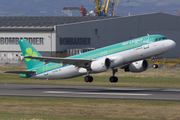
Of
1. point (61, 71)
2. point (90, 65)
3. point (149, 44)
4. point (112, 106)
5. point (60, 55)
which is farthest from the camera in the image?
point (60, 55)

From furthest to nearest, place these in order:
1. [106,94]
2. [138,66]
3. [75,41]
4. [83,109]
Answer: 1. [75,41]
2. [138,66]
3. [106,94]
4. [83,109]

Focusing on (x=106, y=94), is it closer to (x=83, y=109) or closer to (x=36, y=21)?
(x=83, y=109)

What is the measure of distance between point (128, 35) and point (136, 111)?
260 ft

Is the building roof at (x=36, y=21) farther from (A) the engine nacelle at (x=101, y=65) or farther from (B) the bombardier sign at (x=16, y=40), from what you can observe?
(A) the engine nacelle at (x=101, y=65)

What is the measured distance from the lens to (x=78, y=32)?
100688 mm

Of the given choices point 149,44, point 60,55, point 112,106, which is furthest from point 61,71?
point 60,55

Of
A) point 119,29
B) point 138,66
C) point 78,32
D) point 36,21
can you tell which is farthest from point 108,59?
point 36,21

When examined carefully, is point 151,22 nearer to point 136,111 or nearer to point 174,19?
point 174,19

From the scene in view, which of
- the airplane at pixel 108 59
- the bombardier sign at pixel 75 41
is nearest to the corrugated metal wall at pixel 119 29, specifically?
the bombardier sign at pixel 75 41

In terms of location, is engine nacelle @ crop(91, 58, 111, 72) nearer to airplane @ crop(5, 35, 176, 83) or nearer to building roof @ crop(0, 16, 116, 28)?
airplane @ crop(5, 35, 176, 83)

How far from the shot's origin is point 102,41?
102 metres

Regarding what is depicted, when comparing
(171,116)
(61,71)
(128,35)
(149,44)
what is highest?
(128,35)

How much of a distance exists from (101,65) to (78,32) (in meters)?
63.9

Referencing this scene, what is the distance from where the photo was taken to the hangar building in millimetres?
98562
